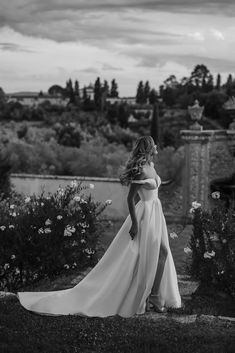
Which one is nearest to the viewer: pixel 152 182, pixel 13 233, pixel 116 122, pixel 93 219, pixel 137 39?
pixel 152 182

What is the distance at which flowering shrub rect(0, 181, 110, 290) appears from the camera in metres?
7.56

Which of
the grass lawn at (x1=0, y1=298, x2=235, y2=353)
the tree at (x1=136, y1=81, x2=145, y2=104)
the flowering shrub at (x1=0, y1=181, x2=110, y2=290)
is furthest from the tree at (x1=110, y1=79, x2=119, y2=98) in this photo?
the grass lawn at (x1=0, y1=298, x2=235, y2=353)

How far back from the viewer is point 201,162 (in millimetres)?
15859

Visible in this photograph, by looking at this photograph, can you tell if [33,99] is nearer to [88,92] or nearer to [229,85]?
[88,92]

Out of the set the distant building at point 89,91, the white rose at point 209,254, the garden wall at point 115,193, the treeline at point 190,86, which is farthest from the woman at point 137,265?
the distant building at point 89,91

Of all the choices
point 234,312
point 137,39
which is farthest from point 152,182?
point 137,39

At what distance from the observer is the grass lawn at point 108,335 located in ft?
16.1

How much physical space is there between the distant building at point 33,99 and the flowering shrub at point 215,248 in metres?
35.9

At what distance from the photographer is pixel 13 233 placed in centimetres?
759

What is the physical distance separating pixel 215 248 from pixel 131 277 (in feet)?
3.57

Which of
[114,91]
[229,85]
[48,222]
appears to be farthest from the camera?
[114,91]

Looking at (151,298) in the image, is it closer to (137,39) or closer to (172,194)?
(172,194)

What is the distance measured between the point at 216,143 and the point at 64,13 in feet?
17.7

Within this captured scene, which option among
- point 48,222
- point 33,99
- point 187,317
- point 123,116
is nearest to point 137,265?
point 187,317
